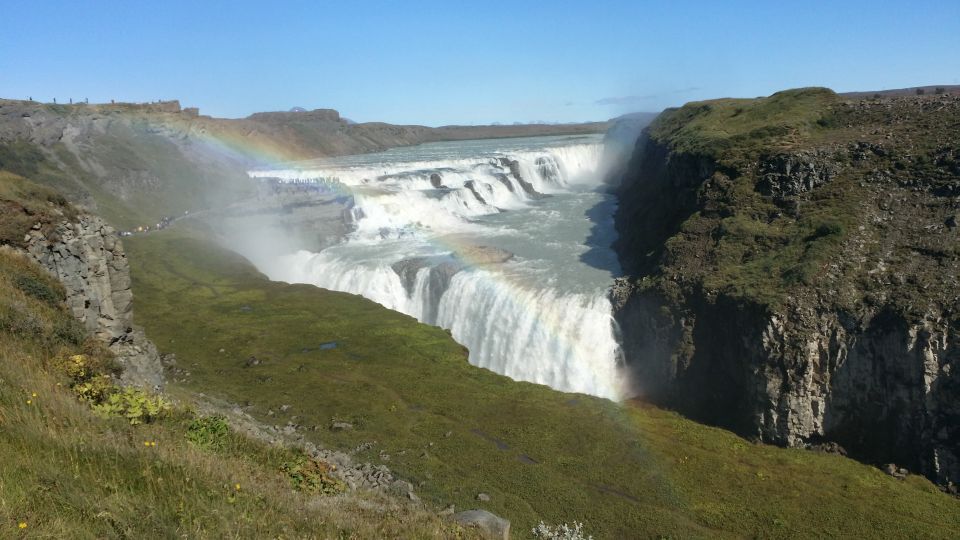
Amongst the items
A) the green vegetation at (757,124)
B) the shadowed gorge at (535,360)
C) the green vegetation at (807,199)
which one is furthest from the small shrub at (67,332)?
the green vegetation at (757,124)

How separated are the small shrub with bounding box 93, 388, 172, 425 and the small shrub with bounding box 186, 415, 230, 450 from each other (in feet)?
2.35

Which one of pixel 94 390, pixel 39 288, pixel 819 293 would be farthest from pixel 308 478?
pixel 819 293

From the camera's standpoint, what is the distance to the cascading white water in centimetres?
4012

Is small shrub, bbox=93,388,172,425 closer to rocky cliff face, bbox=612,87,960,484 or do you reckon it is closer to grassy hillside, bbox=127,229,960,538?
grassy hillside, bbox=127,229,960,538

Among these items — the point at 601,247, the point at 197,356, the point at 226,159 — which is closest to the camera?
the point at 197,356

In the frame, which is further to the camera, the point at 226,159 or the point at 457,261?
the point at 226,159

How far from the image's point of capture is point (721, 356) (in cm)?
3394

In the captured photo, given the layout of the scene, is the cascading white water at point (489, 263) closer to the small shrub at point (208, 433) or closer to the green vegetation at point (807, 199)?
the green vegetation at point (807, 199)

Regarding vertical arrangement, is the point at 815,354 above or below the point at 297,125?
below

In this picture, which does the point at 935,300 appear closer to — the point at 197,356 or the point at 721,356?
the point at 721,356

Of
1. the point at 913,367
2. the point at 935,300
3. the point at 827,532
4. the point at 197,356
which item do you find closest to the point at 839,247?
the point at 935,300

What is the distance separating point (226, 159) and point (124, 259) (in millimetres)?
98901

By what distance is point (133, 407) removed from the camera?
36.9ft

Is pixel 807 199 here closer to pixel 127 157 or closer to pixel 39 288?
pixel 39 288
